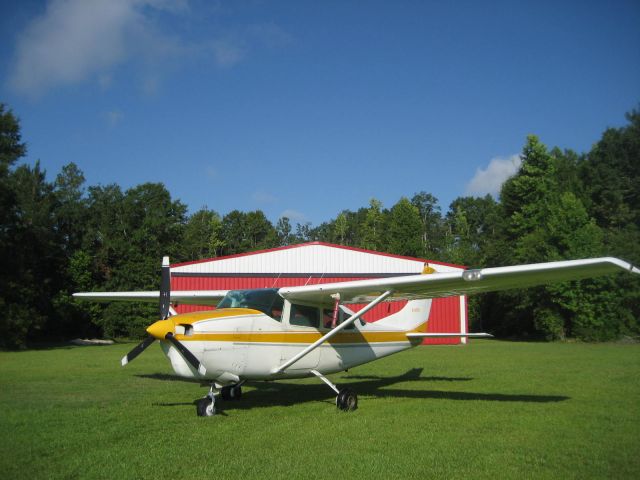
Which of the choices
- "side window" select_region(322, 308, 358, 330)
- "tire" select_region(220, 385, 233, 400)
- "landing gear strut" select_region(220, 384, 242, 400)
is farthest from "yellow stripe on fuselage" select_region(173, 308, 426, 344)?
"tire" select_region(220, 385, 233, 400)

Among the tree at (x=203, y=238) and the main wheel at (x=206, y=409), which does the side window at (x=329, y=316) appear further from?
the tree at (x=203, y=238)

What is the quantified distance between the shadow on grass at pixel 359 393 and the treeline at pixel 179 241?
23076 mm

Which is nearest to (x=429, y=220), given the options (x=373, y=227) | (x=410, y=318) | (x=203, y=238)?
(x=373, y=227)

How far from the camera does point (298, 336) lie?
398 inches

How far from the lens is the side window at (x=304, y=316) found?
10.2 meters

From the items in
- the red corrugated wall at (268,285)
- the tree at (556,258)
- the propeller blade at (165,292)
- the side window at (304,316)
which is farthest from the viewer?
the tree at (556,258)

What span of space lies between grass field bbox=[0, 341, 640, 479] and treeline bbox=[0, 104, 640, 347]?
846 inches

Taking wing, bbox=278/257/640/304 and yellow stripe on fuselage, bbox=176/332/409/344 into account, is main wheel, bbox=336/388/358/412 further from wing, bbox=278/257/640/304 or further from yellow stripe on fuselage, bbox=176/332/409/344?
wing, bbox=278/257/640/304

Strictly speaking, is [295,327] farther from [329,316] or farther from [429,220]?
[429,220]

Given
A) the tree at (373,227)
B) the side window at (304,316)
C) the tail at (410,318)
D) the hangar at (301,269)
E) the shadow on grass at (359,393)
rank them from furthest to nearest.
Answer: the tree at (373,227), the hangar at (301,269), the tail at (410,318), the shadow on grass at (359,393), the side window at (304,316)

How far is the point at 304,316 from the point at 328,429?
285 centimetres

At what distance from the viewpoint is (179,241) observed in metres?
53.9

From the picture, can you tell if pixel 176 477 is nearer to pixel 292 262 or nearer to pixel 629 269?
pixel 629 269

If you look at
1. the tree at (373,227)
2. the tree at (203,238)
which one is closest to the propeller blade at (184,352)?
the tree at (373,227)
